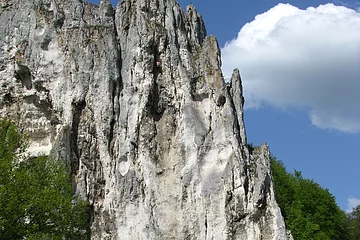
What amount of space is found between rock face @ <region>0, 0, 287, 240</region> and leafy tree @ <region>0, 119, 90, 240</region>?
5.84ft

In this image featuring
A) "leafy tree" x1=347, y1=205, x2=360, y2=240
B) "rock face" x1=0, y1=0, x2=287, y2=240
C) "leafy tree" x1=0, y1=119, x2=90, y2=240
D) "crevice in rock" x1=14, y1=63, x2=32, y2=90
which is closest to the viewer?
"leafy tree" x1=0, y1=119, x2=90, y2=240

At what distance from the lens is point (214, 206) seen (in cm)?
2231

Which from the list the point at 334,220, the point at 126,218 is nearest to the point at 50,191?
the point at 126,218

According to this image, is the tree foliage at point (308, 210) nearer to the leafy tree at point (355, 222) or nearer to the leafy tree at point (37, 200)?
the leafy tree at point (355, 222)

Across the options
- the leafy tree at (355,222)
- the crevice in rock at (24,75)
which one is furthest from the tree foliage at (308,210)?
the crevice in rock at (24,75)

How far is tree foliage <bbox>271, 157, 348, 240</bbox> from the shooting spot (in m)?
32.4

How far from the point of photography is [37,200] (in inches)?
732

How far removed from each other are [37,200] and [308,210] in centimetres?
2098

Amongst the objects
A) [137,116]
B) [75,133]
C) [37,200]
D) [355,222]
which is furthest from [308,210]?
[37,200]

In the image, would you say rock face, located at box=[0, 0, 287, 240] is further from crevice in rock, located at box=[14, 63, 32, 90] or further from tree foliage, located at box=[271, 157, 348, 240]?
tree foliage, located at box=[271, 157, 348, 240]

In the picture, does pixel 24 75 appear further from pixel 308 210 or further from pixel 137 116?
pixel 308 210

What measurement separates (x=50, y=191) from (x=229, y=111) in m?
8.92

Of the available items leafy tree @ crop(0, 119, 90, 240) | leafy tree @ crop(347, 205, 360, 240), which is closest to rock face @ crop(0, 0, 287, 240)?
leafy tree @ crop(0, 119, 90, 240)

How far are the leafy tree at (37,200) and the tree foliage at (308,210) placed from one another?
1527 cm
